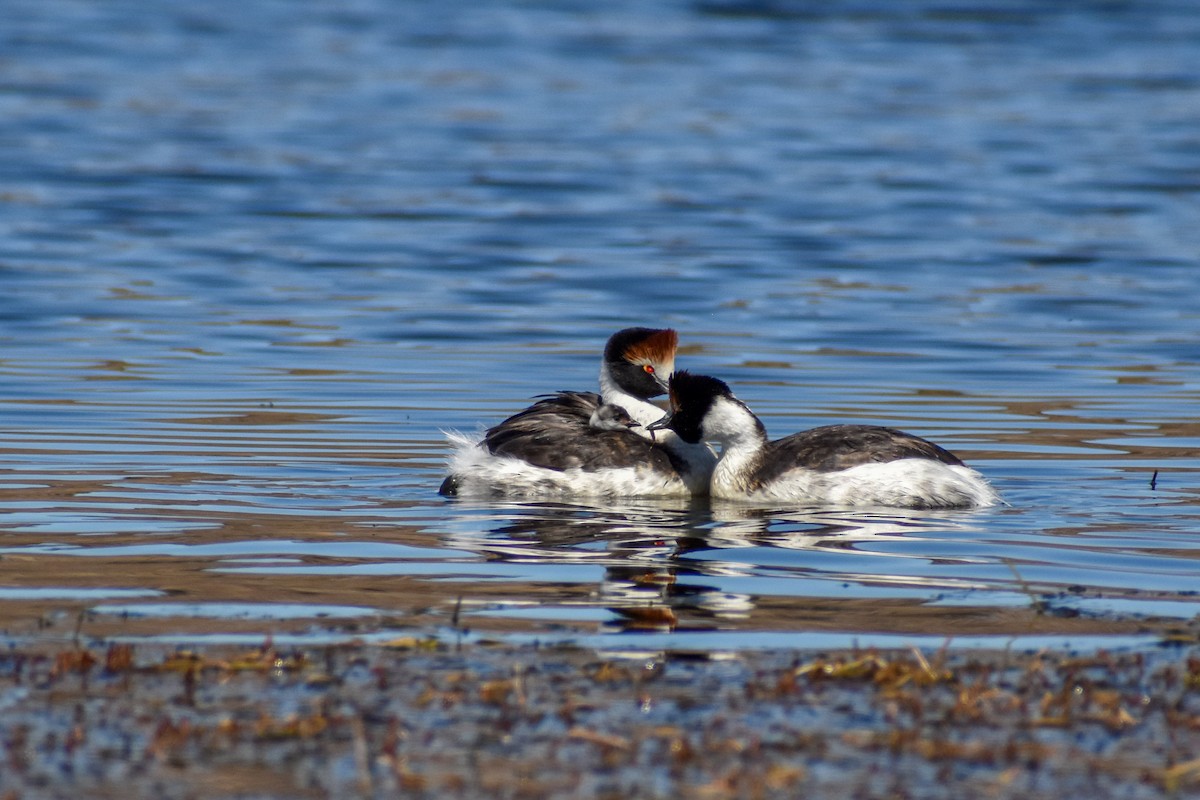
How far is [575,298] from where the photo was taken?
59.4 ft

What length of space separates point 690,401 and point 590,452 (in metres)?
0.62

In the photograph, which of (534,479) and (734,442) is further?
(734,442)

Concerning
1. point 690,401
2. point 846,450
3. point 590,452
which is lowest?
point 590,452

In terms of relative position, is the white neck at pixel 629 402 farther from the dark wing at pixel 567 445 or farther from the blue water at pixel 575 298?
the blue water at pixel 575 298

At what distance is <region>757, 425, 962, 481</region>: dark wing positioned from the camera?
9.63 meters

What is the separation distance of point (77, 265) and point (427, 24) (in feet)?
79.6

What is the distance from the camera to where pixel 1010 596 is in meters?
7.28

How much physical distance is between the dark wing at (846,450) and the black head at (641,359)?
3.79 feet

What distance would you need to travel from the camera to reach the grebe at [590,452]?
32.6 ft

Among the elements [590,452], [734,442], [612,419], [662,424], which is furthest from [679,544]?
[612,419]

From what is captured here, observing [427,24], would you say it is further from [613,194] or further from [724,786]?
[724,786]

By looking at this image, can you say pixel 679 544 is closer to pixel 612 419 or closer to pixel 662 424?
pixel 662 424

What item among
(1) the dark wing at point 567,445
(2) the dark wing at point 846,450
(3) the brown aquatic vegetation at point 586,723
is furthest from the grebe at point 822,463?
(3) the brown aquatic vegetation at point 586,723

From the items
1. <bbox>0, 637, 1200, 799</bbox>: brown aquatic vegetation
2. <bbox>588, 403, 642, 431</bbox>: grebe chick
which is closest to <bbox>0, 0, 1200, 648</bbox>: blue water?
<bbox>0, 637, 1200, 799</bbox>: brown aquatic vegetation
